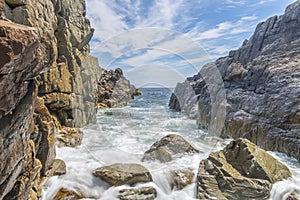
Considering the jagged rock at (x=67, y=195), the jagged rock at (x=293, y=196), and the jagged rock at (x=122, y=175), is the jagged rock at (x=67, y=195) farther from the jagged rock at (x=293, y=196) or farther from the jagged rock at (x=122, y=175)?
the jagged rock at (x=293, y=196)

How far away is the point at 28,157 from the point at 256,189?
624 centimetres

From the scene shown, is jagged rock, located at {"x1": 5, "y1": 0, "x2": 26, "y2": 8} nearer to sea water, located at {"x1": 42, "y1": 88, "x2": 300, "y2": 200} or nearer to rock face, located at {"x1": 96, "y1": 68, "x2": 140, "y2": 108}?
sea water, located at {"x1": 42, "y1": 88, "x2": 300, "y2": 200}

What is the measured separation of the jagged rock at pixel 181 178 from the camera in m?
6.64

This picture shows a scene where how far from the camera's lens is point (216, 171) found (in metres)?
6.50

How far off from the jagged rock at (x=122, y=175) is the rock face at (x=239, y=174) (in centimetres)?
183

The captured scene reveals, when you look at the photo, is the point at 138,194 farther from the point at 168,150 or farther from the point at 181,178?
the point at 168,150

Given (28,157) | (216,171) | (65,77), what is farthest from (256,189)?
(65,77)

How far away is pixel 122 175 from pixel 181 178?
2.03 meters

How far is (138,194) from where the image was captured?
19.6ft

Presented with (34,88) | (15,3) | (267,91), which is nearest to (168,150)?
(34,88)

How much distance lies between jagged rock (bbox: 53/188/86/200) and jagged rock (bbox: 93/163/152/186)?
3.02 feet

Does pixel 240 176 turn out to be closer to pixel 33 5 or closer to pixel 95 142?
pixel 95 142

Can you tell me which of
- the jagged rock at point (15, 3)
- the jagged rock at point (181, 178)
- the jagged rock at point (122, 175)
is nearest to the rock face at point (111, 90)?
the jagged rock at point (15, 3)

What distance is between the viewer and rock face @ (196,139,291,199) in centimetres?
583
